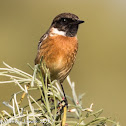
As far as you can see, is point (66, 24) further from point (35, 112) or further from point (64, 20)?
point (35, 112)

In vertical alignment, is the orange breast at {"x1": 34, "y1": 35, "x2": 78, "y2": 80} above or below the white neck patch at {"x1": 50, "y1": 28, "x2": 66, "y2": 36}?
below

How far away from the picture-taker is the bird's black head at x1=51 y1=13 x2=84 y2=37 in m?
3.04

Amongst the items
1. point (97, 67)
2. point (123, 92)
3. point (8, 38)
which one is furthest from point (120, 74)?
point (8, 38)

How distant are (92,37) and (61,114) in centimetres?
435

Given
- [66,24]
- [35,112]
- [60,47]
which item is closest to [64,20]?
[66,24]

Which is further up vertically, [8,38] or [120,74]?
[8,38]

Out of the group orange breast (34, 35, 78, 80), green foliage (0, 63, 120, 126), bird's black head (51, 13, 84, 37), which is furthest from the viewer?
bird's black head (51, 13, 84, 37)

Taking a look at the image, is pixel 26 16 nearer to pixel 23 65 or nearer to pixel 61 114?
pixel 23 65

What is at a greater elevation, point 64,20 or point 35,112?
point 64,20

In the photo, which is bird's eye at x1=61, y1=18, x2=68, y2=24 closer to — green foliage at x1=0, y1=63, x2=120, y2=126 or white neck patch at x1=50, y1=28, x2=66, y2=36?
white neck patch at x1=50, y1=28, x2=66, y2=36

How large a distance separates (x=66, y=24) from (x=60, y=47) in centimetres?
29

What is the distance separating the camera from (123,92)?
426 centimetres

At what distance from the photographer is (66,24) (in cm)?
310

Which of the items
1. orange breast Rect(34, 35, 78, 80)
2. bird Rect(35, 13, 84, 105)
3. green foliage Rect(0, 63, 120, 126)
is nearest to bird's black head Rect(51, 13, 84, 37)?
bird Rect(35, 13, 84, 105)
